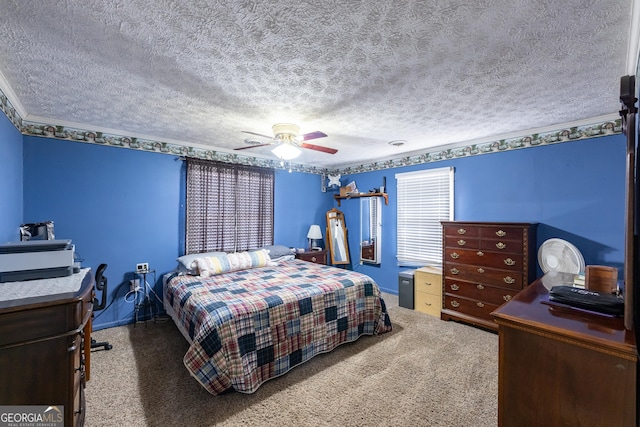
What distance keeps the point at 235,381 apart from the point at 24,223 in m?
2.89

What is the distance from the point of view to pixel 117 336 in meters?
3.06

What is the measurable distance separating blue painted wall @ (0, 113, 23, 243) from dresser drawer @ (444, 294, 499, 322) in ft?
15.1

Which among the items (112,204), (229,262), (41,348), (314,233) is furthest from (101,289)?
(314,233)

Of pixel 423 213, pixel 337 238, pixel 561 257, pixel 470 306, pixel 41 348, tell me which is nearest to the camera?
pixel 41 348

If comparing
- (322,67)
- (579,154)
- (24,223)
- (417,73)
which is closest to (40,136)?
(24,223)

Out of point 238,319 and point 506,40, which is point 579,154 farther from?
point 238,319

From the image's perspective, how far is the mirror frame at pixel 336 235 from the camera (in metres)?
5.33

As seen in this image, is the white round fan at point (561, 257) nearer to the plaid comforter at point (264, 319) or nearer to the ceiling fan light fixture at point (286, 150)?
the plaid comforter at point (264, 319)

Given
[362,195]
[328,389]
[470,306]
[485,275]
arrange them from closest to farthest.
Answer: [328,389]
[485,275]
[470,306]
[362,195]

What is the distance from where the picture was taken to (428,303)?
3.81 metres

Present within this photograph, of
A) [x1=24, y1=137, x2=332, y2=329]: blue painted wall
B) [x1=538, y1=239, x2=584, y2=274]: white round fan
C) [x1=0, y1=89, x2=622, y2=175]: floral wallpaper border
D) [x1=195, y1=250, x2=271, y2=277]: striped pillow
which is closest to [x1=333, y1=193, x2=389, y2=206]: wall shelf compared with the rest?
[x1=0, y1=89, x2=622, y2=175]: floral wallpaper border

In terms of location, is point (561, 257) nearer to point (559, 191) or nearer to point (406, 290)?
point (559, 191)

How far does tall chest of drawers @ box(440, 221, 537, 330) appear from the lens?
3.01 m

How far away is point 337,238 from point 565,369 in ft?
14.4
